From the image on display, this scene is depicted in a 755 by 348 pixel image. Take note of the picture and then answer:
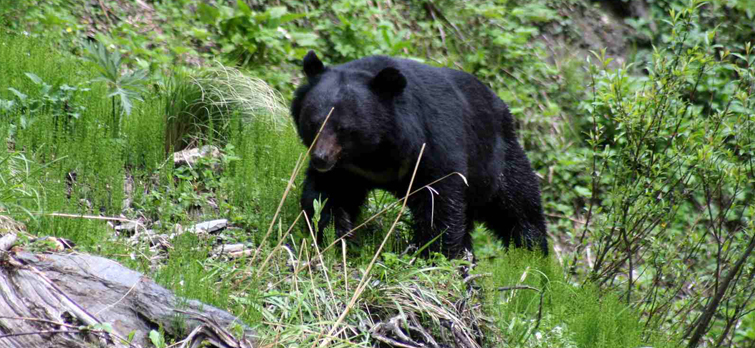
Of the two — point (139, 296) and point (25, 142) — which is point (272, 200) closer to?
point (25, 142)

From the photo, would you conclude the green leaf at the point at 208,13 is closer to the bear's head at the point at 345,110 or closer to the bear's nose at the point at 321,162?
the bear's head at the point at 345,110

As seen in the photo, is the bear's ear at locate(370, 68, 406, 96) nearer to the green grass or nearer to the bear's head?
the bear's head

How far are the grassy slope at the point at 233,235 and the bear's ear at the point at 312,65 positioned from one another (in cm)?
85

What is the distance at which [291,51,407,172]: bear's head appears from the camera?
490 centimetres

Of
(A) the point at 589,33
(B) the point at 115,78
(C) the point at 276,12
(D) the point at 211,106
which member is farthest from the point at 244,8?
(A) the point at 589,33

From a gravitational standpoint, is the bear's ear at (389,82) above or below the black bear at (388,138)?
→ above

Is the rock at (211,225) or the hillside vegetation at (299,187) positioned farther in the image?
the rock at (211,225)

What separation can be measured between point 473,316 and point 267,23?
588cm

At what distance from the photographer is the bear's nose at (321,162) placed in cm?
479

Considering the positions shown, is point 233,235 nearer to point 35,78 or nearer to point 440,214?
point 440,214

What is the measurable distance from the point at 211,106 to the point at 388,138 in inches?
79.5

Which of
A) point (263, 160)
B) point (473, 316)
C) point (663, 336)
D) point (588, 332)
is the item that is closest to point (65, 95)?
point (263, 160)

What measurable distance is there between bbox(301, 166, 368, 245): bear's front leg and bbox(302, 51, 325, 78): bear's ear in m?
0.59

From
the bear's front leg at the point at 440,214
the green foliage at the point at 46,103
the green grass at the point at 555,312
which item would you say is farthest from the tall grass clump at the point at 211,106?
the green grass at the point at 555,312
